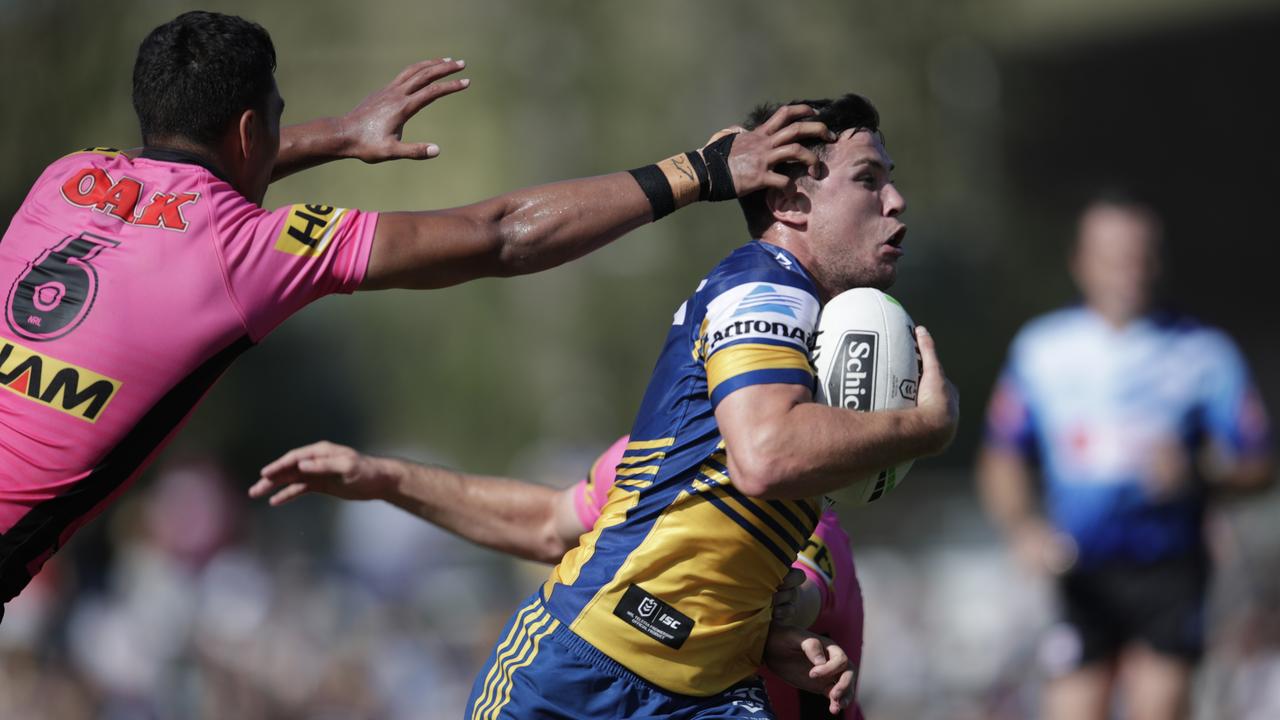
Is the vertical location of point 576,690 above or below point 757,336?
below

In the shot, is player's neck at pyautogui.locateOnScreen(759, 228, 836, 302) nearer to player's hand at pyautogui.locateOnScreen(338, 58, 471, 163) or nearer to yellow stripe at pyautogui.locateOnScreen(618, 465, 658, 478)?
yellow stripe at pyautogui.locateOnScreen(618, 465, 658, 478)

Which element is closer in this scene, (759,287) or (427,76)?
(759,287)

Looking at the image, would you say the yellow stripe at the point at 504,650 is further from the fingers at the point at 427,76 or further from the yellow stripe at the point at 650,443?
the fingers at the point at 427,76

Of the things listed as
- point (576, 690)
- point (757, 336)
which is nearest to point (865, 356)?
point (757, 336)

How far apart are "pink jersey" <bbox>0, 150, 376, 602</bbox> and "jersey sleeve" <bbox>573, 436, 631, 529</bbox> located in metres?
1.16

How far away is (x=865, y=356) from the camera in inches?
160

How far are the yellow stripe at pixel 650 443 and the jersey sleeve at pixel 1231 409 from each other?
15.0ft

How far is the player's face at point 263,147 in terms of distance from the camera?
440 cm

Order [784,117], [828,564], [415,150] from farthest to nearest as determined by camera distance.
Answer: [828,564]
[415,150]
[784,117]

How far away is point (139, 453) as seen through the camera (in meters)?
4.20

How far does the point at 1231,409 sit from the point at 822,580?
3944mm

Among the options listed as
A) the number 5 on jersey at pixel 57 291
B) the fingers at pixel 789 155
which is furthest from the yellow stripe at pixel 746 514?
the number 5 on jersey at pixel 57 291

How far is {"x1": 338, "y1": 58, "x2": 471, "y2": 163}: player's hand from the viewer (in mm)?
4730

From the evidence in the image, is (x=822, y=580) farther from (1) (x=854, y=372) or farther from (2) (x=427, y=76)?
(2) (x=427, y=76)
